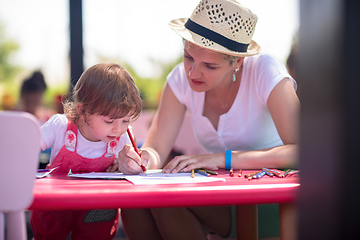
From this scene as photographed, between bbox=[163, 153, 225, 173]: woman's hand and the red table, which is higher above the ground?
the red table

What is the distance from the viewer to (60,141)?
1340 millimetres

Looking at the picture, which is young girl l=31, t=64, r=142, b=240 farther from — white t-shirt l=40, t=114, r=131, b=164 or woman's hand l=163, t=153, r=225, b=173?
woman's hand l=163, t=153, r=225, b=173

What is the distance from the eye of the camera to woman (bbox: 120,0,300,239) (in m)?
1.25

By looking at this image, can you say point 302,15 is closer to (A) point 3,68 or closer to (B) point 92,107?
(B) point 92,107

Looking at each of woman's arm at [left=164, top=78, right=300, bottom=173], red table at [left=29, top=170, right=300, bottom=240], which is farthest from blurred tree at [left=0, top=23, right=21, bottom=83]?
red table at [left=29, top=170, right=300, bottom=240]

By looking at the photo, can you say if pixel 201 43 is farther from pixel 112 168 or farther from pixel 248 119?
pixel 112 168

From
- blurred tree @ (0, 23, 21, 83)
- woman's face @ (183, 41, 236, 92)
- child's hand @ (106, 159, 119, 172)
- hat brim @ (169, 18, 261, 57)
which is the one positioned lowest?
blurred tree @ (0, 23, 21, 83)

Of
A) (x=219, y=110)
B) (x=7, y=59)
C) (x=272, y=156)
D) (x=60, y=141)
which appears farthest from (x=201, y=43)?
(x=7, y=59)

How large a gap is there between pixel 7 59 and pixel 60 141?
2322cm

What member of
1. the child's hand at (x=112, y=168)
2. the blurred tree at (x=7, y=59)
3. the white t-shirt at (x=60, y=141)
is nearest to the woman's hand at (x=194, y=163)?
the child's hand at (x=112, y=168)

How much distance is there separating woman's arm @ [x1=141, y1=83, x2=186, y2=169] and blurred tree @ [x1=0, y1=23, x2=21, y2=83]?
21767 millimetres

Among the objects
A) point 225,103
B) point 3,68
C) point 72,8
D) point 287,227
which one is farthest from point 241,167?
point 3,68

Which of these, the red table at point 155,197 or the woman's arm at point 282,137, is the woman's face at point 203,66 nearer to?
the woman's arm at point 282,137

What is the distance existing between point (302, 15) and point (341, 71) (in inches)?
3.7
